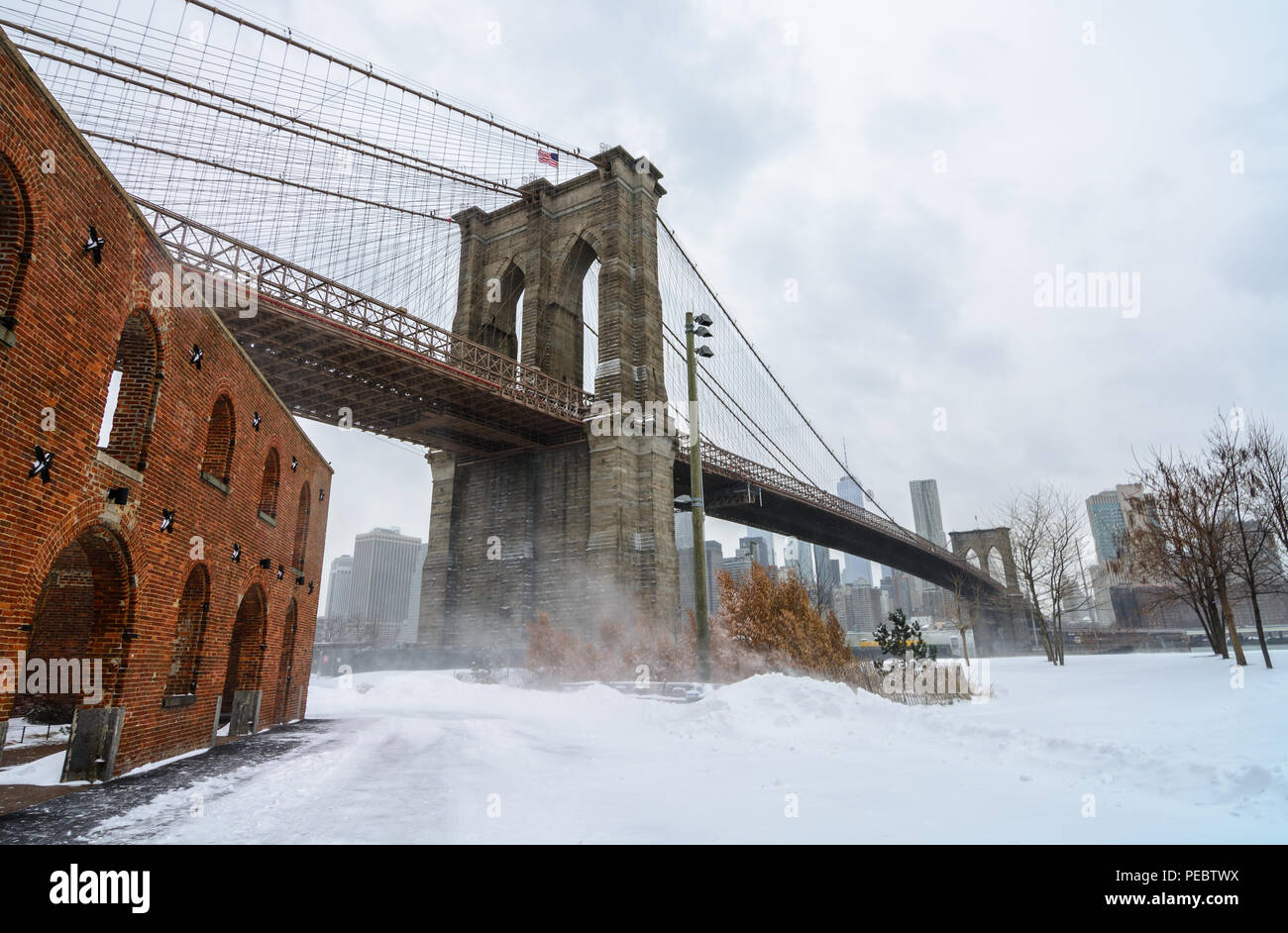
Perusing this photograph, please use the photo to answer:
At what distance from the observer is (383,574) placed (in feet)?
536

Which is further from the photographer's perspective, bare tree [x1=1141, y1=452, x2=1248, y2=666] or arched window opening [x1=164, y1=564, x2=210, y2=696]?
bare tree [x1=1141, y1=452, x2=1248, y2=666]

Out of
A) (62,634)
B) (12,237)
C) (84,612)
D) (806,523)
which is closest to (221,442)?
(84,612)

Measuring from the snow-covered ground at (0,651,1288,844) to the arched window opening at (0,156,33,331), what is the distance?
4276 mm

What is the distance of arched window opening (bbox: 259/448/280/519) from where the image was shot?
11938 millimetres

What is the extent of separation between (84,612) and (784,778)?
35.5 feet

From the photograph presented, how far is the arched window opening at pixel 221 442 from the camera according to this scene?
31.8 ft

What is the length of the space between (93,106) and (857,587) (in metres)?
159

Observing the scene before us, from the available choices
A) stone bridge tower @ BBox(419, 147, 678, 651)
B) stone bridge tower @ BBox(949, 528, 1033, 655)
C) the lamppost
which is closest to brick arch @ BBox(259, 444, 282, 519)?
the lamppost

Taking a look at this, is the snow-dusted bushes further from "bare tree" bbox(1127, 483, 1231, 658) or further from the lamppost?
"bare tree" bbox(1127, 483, 1231, 658)

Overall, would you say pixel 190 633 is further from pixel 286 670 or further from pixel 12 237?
pixel 12 237

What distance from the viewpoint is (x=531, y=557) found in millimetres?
30953
